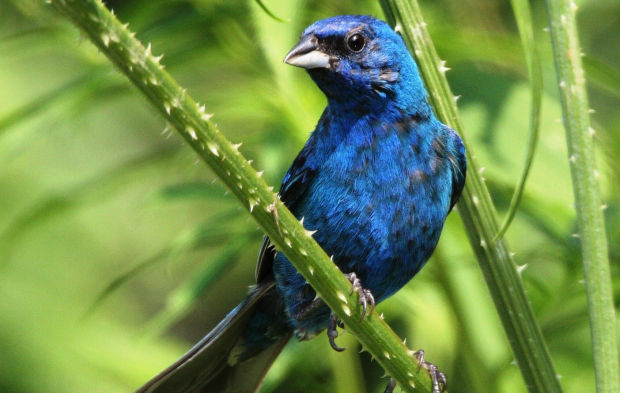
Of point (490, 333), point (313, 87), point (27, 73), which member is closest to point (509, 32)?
point (313, 87)

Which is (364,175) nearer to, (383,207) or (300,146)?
(383,207)

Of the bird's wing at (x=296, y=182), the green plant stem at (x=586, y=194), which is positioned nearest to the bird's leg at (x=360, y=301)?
the bird's wing at (x=296, y=182)

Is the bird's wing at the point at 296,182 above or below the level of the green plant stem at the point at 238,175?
below

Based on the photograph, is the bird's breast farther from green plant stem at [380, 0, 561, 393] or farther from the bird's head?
green plant stem at [380, 0, 561, 393]

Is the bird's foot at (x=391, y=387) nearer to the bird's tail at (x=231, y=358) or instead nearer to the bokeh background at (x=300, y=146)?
the bokeh background at (x=300, y=146)

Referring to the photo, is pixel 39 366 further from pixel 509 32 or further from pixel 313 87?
pixel 509 32

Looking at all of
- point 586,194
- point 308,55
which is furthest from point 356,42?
point 586,194
